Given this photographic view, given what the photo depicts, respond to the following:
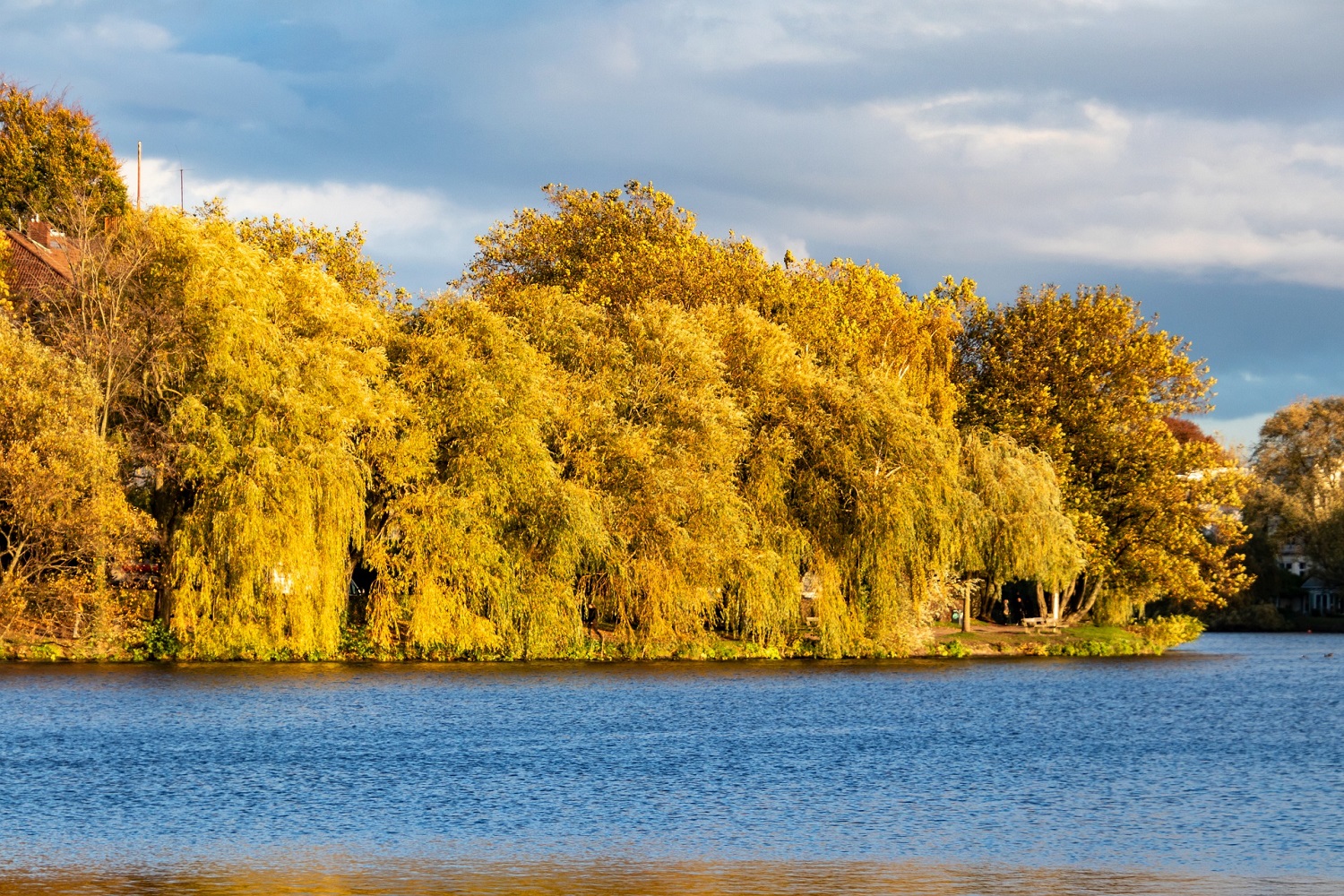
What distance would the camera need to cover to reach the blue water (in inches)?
759

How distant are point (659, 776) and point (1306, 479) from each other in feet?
329

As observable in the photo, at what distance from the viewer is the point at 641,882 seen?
17453 mm

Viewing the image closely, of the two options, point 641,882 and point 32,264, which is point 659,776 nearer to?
point 641,882

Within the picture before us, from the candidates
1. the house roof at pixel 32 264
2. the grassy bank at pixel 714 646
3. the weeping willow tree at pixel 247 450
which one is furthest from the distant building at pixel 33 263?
the grassy bank at pixel 714 646

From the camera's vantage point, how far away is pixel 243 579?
149 feet

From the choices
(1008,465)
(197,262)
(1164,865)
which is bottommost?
(1164,865)

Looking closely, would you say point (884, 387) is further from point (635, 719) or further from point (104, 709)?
point (104, 709)

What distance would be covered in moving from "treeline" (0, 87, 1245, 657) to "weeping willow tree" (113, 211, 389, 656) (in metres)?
0.09

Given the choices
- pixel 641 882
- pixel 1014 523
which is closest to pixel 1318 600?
pixel 1014 523

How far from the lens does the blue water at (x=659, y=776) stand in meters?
19.3

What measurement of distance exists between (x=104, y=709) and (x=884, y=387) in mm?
29367

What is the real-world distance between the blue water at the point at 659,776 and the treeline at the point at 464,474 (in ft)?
9.65

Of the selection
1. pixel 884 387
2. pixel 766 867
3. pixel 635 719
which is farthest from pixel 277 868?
pixel 884 387

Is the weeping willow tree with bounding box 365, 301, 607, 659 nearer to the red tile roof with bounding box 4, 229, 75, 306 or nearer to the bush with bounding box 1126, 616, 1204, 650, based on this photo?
the red tile roof with bounding box 4, 229, 75, 306
